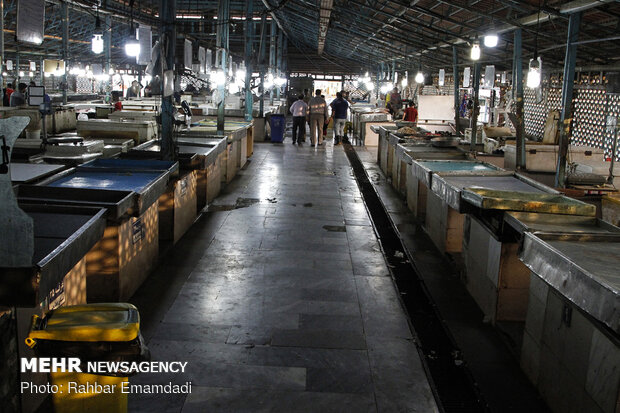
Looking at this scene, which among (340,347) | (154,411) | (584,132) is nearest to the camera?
(154,411)

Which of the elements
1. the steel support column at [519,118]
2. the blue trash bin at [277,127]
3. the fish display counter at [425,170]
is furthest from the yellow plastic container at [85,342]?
the blue trash bin at [277,127]

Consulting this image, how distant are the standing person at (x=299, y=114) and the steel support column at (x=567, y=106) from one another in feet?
37.7

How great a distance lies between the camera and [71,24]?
37344mm

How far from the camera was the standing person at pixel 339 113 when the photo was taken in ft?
67.5

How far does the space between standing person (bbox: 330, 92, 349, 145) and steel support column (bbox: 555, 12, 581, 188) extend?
445 inches

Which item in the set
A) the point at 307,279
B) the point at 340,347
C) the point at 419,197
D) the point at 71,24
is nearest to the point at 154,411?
the point at 340,347

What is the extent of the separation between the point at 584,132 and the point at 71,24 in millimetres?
32596

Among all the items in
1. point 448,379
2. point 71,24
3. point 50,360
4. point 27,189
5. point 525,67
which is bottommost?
point 448,379

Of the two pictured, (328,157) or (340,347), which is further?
(328,157)

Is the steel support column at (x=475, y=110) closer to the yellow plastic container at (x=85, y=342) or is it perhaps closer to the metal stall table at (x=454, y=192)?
the metal stall table at (x=454, y=192)

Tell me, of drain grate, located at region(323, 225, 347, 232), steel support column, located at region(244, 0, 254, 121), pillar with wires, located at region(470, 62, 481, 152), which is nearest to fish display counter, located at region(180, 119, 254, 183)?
steel support column, located at region(244, 0, 254, 121)

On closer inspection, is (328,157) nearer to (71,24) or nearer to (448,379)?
(448,379)

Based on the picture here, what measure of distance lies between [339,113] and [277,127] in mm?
2223

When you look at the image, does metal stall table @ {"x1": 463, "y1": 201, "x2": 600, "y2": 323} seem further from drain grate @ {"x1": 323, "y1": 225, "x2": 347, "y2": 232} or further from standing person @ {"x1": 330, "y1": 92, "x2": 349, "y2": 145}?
standing person @ {"x1": 330, "y1": 92, "x2": 349, "y2": 145}
